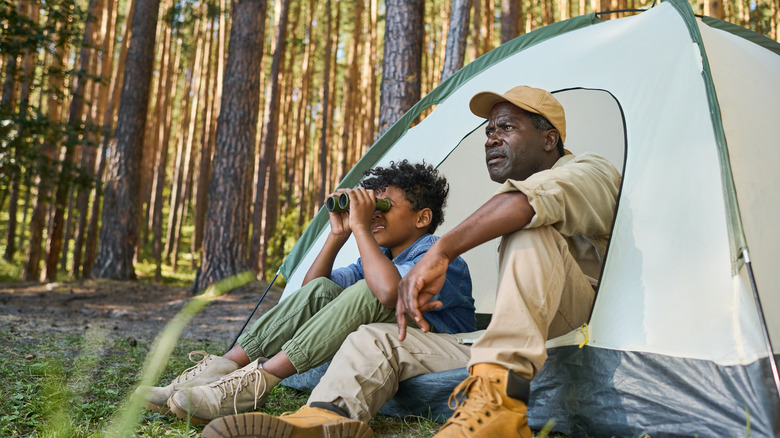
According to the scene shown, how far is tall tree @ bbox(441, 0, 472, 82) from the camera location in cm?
583

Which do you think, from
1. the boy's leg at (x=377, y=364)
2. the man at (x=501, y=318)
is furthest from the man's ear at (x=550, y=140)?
the boy's leg at (x=377, y=364)

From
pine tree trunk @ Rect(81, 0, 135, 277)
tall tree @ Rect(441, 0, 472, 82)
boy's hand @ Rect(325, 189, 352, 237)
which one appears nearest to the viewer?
boy's hand @ Rect(325, 189, 352, 237)

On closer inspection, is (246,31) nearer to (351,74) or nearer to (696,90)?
(696,90)

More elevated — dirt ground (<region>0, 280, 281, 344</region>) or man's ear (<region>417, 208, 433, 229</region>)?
man's ear (<region>417, 208, 433, 229</region>)

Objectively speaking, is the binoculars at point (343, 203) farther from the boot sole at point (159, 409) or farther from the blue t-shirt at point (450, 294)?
the boot sole at point (159, 409)

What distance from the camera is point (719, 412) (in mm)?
1755

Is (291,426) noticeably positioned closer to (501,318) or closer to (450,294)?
(501,318)

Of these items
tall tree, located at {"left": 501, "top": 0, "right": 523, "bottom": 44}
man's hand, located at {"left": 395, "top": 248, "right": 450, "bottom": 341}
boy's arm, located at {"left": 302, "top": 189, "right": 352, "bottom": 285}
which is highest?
tall tree, located at {"left": 501, "top": 0, "right": 523, "bottom": 44}

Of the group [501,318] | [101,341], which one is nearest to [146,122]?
[501,318]

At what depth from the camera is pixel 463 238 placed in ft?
6.19

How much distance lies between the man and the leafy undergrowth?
0.26 metres

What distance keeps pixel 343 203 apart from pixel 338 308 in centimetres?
46

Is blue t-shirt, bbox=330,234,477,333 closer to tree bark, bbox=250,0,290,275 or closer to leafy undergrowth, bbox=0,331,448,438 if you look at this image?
leafy undergrowth, bbox=0,331,448,438

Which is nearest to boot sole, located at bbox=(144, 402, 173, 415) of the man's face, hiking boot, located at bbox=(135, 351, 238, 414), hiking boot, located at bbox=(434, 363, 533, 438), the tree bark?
hiking boot, located at bbox=(135, 351, 238, 414)
